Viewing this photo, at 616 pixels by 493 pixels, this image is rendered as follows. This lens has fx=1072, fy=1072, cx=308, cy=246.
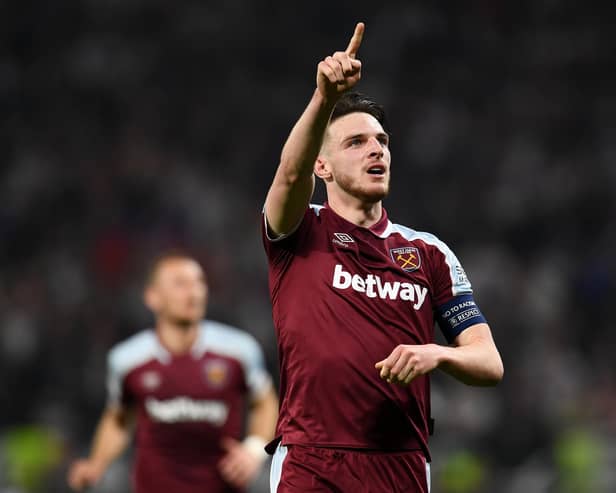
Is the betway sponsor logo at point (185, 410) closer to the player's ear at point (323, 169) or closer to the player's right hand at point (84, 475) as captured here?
the player's right hand at point (84, 475)

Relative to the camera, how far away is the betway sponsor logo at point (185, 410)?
6457 mm

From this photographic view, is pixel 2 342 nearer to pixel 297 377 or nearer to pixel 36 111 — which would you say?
pixel 36 111

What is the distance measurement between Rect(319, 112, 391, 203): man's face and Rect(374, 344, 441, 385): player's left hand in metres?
0.81

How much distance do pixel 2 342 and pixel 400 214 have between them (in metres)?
4.87

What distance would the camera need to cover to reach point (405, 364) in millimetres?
3416

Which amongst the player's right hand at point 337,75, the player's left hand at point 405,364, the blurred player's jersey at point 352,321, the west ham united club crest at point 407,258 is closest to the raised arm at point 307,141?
the player's right hand at point 337,75

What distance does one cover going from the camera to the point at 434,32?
1641 centimetres

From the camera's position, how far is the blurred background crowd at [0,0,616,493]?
10.6 meters

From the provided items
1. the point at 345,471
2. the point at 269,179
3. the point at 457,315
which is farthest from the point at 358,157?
the point at 269,179

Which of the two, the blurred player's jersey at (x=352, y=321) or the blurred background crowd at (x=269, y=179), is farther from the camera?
the blurred background crowd at (x=269, y=179)

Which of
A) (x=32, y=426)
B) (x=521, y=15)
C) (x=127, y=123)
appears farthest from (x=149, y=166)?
(x=521, y=15)

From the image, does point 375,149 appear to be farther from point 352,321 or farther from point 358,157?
point 352,321

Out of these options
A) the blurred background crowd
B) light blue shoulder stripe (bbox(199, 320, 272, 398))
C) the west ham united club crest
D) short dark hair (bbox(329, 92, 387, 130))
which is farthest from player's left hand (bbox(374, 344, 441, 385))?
the blurred background crowd

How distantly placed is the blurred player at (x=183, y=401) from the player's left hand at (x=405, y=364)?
9.83ft
